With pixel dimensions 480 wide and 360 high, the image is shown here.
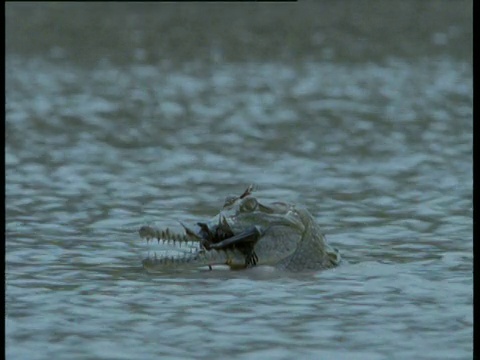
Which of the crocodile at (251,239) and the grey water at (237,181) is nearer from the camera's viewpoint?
the grey water at (237,181)

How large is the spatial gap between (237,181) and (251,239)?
377 cm

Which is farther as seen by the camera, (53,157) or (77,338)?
(53,157)

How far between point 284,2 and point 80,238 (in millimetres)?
24263

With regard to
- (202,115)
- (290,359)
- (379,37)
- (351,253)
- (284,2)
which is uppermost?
(284,2)

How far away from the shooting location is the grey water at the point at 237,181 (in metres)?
8.01

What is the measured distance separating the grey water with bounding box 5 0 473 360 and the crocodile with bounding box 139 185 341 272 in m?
0.13

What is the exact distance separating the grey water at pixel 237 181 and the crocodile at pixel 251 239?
13 cm

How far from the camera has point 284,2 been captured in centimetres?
3434

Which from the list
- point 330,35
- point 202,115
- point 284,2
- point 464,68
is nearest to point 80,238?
point 202,115

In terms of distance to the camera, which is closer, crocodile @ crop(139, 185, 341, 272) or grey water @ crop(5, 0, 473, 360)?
grey water @ crop(5, 0, 473, 360)

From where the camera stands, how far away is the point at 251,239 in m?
9.48

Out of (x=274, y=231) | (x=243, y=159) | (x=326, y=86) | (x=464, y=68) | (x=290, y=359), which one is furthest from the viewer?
(x=464, y=68)

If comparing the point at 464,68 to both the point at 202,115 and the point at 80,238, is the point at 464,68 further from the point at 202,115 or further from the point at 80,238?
the point at 80,238

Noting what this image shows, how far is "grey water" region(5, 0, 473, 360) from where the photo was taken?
8.01 metres
